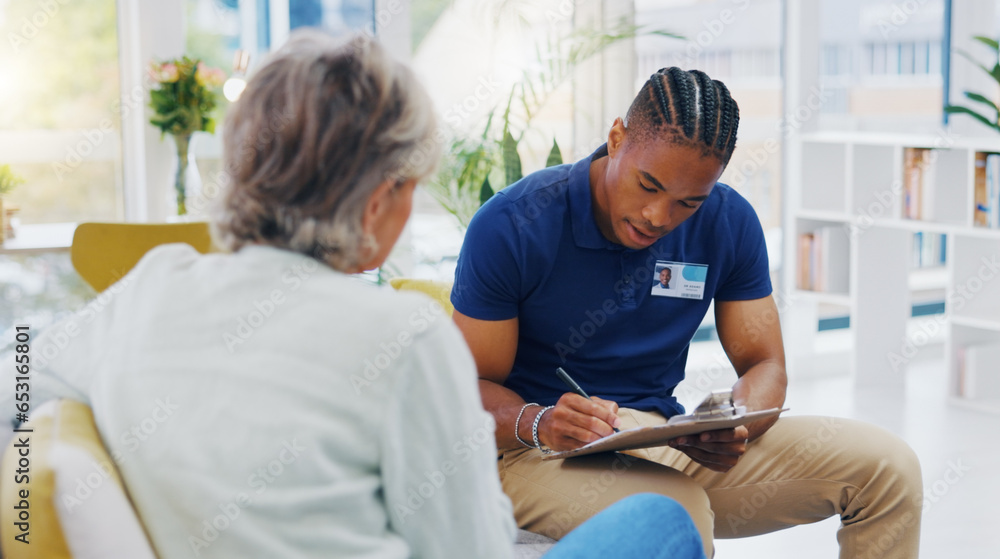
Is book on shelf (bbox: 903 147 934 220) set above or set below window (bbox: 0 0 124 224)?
below

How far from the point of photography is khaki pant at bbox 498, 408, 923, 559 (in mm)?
1535

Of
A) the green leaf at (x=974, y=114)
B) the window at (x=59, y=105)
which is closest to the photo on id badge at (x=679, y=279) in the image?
the green leaf at (x=974, y=114)

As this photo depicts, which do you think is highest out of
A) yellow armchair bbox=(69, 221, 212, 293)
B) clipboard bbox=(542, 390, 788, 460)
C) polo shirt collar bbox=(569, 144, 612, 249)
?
polo shirt collar bbox=(569, 144, 612, 249)

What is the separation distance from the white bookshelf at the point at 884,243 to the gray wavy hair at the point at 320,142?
136 inches

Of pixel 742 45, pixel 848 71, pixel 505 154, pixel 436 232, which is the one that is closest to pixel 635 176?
pixel 505 154

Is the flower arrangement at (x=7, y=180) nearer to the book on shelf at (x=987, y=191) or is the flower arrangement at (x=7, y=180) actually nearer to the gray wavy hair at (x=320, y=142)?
the gray wavy hair at (x=320, y=142)

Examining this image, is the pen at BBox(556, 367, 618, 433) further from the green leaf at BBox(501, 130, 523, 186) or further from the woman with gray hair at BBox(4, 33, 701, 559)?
the green leaf at BBox(501, 130, 523, 186)

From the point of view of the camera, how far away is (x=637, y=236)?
1693 millimetres

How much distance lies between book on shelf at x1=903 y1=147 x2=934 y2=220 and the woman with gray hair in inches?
141

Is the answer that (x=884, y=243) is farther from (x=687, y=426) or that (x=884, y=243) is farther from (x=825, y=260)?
(x=687, y=426)

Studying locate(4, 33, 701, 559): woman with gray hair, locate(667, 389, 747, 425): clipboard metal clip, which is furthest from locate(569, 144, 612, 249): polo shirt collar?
locate(4, 33, 701, 559): woman with gray hair

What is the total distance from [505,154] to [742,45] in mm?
1828

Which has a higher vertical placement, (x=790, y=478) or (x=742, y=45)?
(x=742, y=45)

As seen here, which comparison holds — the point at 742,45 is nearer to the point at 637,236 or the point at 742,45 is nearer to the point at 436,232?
the point at 436,232
